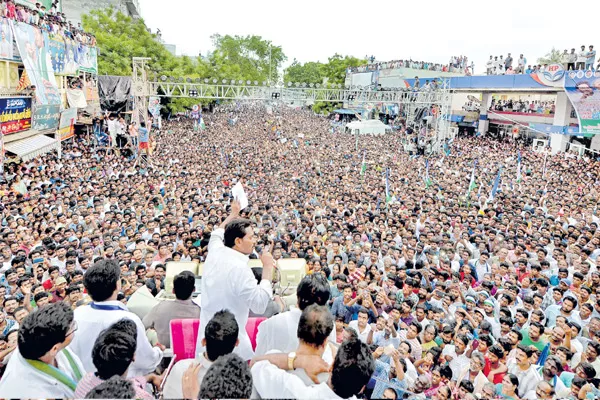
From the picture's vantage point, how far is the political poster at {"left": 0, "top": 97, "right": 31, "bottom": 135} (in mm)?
12028

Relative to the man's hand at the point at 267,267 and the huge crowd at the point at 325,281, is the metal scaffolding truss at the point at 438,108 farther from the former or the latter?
the man's hand at the point at 267,267

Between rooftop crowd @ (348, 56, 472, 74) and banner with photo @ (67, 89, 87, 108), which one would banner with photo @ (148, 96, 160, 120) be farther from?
rooftop crowd @ (348, 56, 472, 74)

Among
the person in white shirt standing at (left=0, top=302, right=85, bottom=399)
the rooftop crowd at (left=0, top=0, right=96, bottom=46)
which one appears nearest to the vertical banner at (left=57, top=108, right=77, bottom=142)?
the rooftop crowd at (left=0, top=0, right=96, bottom=46)

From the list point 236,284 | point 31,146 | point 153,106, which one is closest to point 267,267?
point 236,284

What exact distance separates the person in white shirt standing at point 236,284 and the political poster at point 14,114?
38.9 feet

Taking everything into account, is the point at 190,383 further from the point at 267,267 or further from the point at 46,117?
the point at 46,117

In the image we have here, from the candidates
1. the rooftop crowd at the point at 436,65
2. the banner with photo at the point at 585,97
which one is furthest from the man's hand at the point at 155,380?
the rooftop crowd at the point at 436,65

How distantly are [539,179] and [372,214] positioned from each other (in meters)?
7.49

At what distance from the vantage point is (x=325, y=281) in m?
2.57

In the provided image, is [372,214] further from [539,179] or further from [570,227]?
[539,179]

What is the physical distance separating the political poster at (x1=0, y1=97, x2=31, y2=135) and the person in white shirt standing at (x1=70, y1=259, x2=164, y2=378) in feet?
37.7

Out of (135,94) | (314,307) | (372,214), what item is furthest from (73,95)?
(314,307)

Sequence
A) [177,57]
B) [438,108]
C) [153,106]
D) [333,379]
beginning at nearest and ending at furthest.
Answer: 1. [333,379]
2. [438,108]
3. [153,106]
4. [177,57]

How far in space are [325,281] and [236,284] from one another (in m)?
0.52
